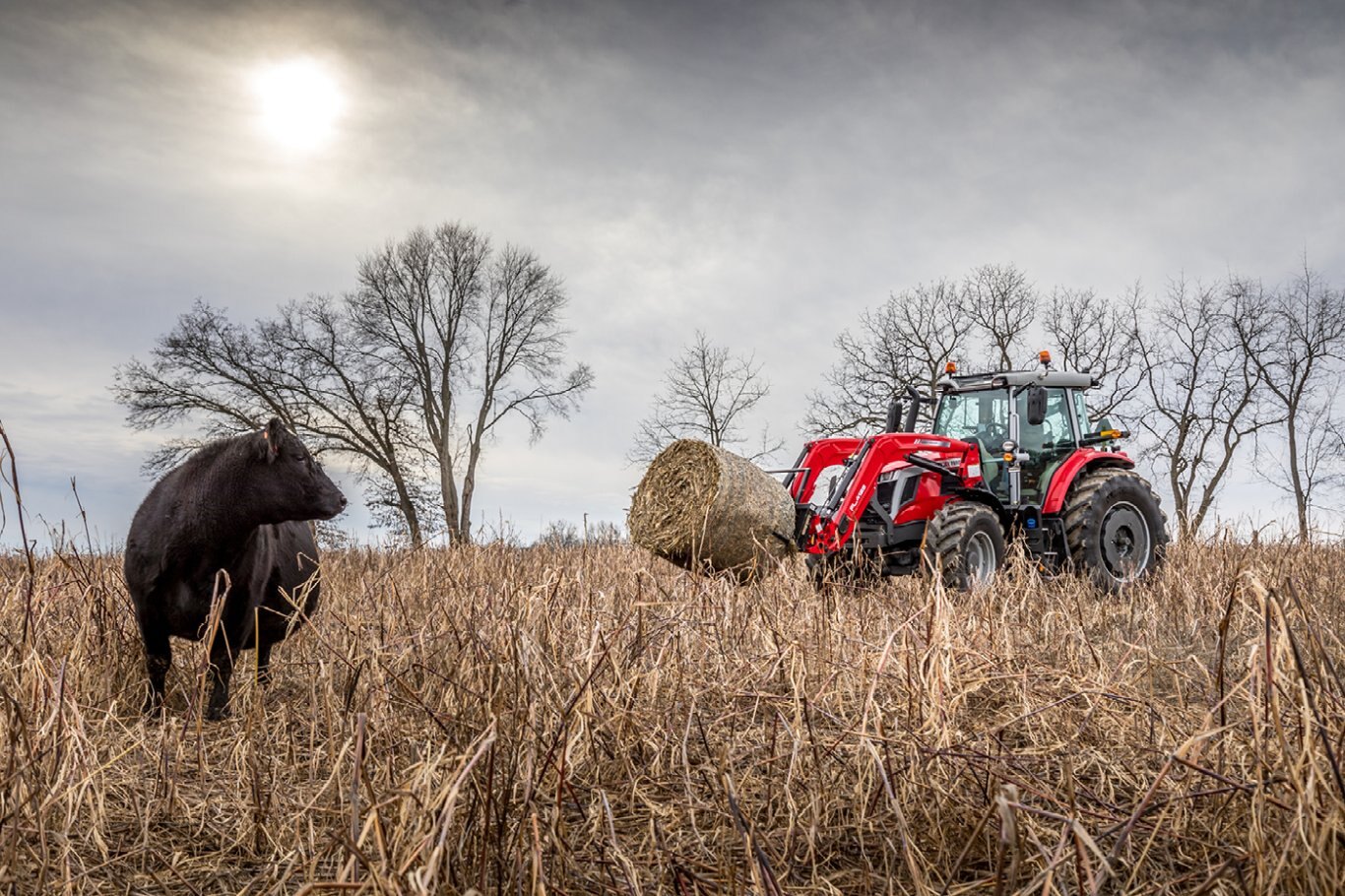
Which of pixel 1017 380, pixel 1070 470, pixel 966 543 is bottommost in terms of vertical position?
pixel 966 543

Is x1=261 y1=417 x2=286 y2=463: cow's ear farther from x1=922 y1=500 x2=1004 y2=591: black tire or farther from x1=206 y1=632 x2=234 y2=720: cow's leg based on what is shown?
x1=922 y1=500 x2=1004 y2=591: black tire

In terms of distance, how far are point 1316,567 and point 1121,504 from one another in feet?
6.57

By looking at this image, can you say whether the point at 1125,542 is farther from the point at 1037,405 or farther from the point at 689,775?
the point at 689,775

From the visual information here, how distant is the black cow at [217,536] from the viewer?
206 inches

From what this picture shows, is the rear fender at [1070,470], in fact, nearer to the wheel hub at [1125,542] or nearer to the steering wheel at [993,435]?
the wheel hub at [1125,542]

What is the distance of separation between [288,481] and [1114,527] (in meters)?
8.16

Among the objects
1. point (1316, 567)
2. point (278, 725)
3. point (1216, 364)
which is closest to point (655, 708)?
point (278, 725)

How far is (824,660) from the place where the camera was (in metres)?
4.12

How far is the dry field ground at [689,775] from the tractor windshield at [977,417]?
5.49 metres

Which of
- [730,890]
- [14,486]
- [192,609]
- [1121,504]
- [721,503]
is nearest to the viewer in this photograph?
[730,890]

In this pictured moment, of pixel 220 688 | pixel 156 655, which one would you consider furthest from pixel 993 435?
pixel 156 655

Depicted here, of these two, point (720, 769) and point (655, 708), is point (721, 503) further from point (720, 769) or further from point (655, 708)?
point (720, 769)

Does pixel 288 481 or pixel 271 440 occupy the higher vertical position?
pixel 271 440

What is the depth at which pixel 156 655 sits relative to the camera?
5.25m
